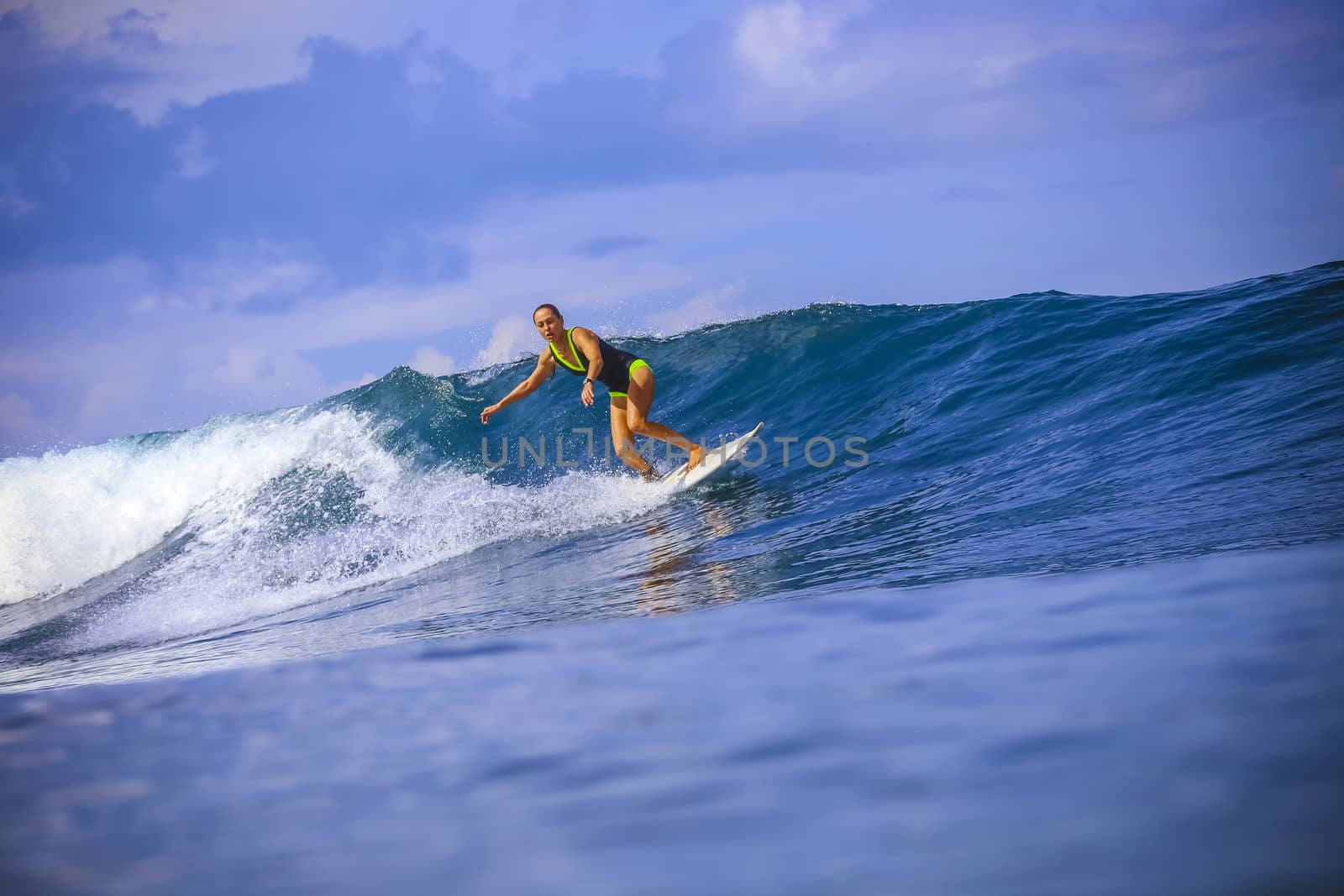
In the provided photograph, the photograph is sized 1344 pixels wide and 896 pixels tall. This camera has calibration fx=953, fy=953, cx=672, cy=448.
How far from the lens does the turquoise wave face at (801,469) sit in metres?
4.77

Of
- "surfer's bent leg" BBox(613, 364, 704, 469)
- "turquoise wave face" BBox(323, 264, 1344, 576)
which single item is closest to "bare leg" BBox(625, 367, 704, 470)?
"surfer's bent leg" BBox(613, 364, 704, 469)

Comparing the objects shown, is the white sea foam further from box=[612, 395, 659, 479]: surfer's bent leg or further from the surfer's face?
the surfer's face

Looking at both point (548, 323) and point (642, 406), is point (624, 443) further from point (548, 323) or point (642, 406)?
point (548, 323)

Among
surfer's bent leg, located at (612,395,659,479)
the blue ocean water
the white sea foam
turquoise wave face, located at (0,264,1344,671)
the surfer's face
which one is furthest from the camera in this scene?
surfer's bent leg, located at (612,395,659,479)

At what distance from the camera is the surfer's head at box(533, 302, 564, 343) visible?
828 cm

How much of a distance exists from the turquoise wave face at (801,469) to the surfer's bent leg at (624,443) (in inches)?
11.9

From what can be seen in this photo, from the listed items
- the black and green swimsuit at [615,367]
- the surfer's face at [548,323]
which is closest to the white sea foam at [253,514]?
the black and green swimsuit at [615,367]

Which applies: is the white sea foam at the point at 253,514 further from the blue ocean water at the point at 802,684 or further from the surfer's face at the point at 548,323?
the surfer's face at the point at 548,323

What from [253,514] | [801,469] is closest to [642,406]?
[801,469]

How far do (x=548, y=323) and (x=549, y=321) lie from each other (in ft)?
0.08

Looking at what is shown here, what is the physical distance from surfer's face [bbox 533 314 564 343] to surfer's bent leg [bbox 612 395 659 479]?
886 millimetres

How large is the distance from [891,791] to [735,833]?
30 cm

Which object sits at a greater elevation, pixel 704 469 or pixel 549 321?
pixel 549 321

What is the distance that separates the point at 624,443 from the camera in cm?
888
